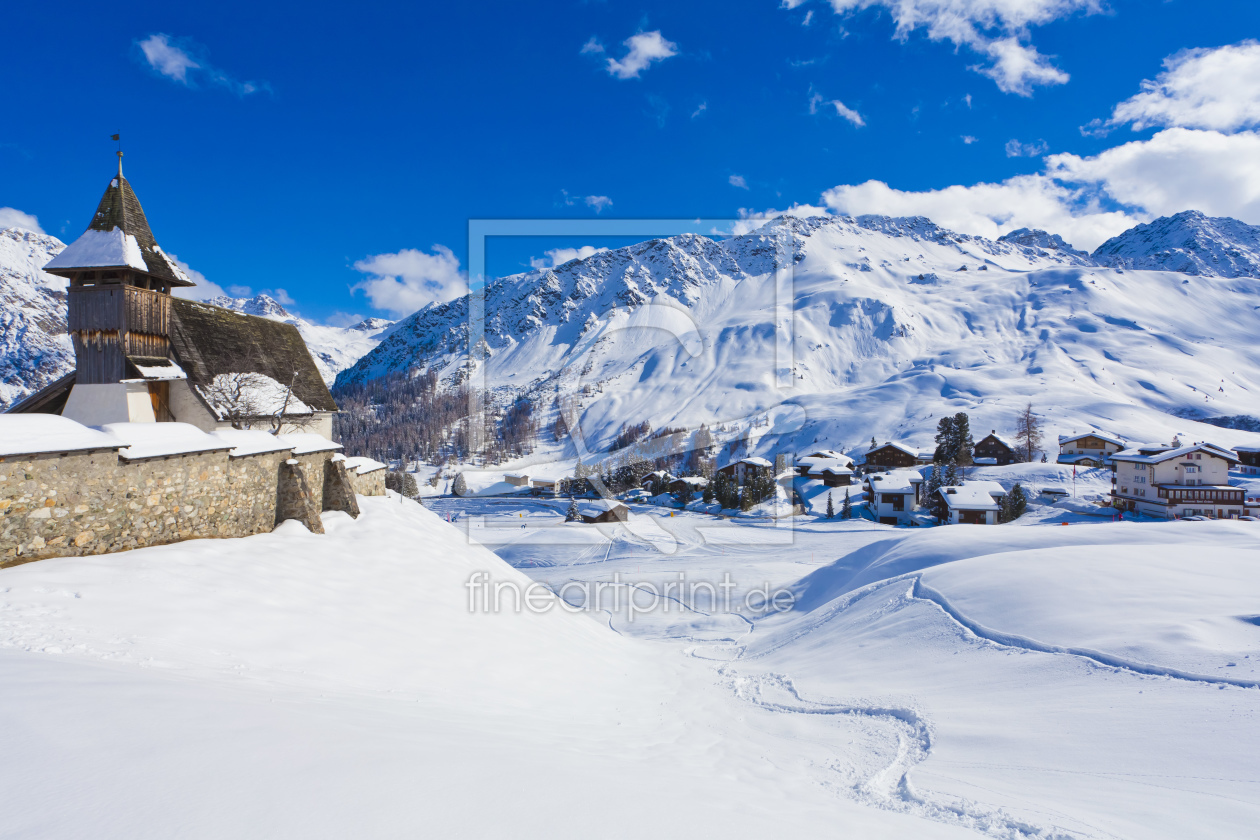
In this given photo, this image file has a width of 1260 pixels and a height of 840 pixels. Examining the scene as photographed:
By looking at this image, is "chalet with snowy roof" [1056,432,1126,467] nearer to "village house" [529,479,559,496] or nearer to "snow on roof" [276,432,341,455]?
"village house" [529,479,559,496]

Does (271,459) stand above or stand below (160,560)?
above

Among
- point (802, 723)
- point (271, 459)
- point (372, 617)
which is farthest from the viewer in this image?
point (271, 459)

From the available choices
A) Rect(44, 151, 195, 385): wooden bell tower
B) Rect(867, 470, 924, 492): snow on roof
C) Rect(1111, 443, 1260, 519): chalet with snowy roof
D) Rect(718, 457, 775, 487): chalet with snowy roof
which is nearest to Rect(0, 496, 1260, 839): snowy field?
Rect(44, 151, 195, 385): wooden bell tower

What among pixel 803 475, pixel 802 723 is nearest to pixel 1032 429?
pixel 803 475

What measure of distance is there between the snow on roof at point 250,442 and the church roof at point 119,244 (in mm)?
7399

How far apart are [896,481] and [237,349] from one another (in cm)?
5326

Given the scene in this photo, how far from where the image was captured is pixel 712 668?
12.0m

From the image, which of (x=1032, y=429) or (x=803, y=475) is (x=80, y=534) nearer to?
(x=803, y=475)

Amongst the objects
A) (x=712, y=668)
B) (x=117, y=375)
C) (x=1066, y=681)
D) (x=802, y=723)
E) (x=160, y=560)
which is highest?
(x=117, y=375)

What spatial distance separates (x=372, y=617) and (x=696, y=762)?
549 cm

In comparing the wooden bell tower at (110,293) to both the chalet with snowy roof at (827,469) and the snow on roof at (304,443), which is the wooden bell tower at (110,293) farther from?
the chalet with snowy roof at (827,469)

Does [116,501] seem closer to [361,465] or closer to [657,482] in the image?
[361,465]

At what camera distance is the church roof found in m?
14.2

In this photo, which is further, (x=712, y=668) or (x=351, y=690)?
(x=712, y=668)
